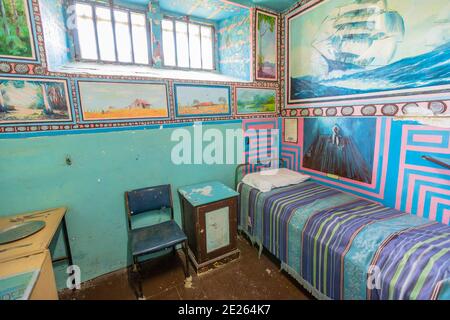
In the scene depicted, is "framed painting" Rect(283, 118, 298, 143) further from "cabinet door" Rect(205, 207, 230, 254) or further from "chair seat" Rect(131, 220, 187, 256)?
"chair seat" Rect(131, 220, 187, 256)

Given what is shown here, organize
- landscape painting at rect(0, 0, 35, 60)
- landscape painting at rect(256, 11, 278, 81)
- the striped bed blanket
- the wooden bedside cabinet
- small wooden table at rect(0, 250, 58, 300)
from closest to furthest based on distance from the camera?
small wooden table at rect(0, 250, 58, 300), the striped bed blanket, landscape painting at rect(0, 0, 35, 60), the wooden bedside cabinet, landscape painting at rect(256, 11, 278, 81)

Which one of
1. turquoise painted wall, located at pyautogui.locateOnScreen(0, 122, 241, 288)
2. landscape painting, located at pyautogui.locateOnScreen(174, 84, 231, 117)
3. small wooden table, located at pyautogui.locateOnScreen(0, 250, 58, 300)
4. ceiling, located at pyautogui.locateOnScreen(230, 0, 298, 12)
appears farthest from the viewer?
ceiling, located at pyautogui.locateOnScreen(230, 0, 298, 12)

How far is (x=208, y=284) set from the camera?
2.14m

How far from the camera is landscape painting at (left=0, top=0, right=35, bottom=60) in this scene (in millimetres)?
1671

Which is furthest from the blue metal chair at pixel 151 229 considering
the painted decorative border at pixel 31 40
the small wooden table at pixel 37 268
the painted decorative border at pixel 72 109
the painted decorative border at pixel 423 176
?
the painted decorative border at pixel 423 176

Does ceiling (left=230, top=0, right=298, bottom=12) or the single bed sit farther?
ceiling (left=230, top=0, right=298, bottom=12)

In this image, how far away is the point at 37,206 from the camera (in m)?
1.93

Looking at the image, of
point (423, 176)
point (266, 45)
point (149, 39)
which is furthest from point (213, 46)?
point (423, 176)

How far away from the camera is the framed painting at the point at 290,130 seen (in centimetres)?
308

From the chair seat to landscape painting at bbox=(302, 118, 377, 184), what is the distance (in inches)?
78.0

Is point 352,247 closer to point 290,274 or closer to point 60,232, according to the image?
point 290,274

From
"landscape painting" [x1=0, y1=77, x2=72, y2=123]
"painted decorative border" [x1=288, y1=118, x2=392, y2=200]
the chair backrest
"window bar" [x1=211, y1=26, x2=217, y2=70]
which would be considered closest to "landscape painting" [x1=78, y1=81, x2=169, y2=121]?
"landscape painting" [x1=0, y1=77, x2=72, y2=123]

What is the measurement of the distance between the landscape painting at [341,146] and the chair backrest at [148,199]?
Result: 6.44 feet
